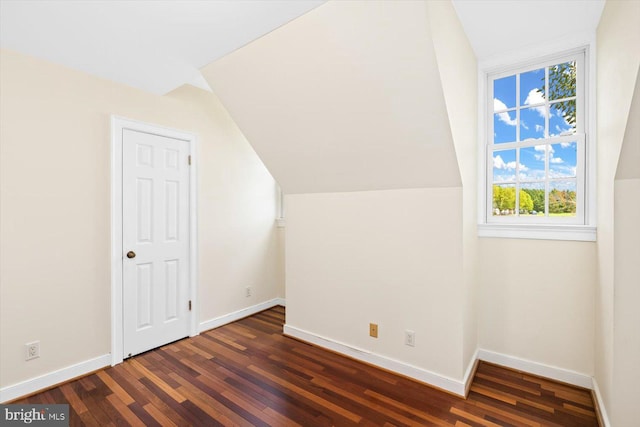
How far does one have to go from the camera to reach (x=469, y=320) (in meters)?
2.34

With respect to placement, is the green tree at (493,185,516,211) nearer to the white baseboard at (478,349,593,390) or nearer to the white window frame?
the white window frame

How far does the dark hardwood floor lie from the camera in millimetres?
1882

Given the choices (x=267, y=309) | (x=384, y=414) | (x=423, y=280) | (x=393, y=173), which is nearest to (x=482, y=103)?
(x=393, y=173)

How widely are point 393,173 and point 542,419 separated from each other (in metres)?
1.86

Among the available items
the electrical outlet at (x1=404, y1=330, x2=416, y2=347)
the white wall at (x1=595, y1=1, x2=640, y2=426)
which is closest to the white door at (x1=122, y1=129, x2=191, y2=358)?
the electrical outlet at (x1=404, y1=330, x2=416, y2=347)

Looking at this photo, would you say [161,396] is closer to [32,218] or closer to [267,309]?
[32,218]

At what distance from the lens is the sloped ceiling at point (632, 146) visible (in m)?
1.33

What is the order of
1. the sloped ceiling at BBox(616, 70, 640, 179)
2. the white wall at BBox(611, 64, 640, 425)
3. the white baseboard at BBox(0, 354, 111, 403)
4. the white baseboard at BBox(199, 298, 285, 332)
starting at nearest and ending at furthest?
the sloped ceiling at BBox(616, 70, 640, 179) → the white wall at BBox(611, 64, 640, 425) → the white baseboard at BBox(0, 354, 111, 403) → the white baseboard at BBox(199, 298, 285, 332)

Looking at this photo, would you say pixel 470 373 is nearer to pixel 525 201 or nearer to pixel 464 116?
pixel 525 201

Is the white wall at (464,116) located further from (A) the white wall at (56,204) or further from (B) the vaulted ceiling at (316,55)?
(A) the white wall at (56,204)

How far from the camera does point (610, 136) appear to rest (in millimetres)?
1733

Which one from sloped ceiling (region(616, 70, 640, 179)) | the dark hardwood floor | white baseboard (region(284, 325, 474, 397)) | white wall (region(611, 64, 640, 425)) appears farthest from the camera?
white baseboard (region(284, 325, 474, 397))

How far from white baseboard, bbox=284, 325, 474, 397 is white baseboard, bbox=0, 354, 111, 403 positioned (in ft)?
5.36

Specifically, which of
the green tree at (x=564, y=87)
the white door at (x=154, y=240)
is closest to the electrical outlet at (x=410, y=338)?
the green tree at (x=564, y=87)
